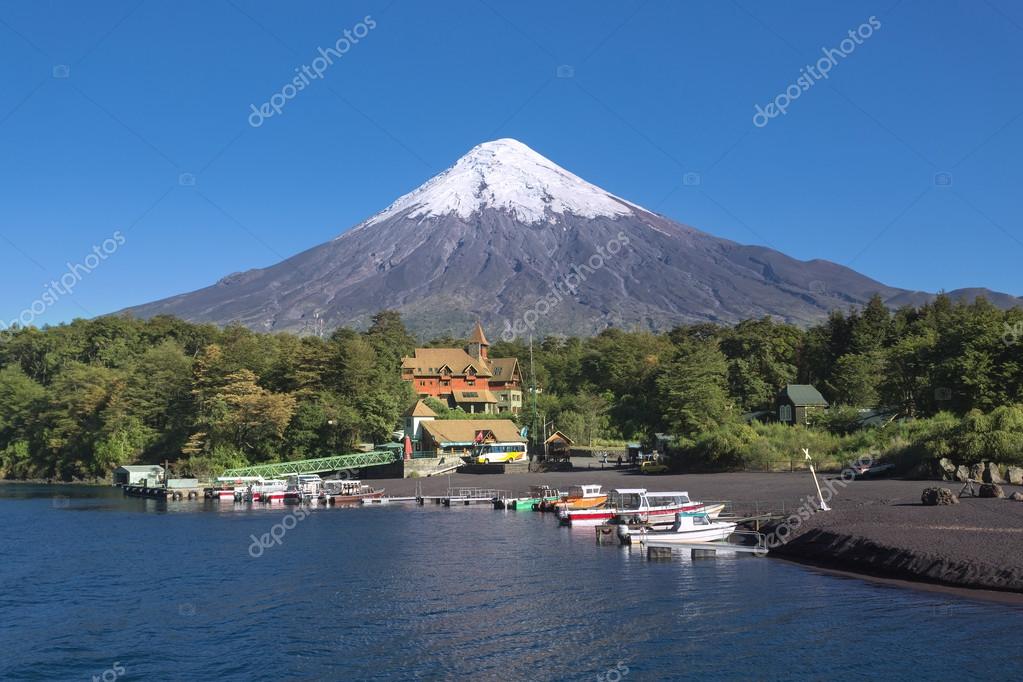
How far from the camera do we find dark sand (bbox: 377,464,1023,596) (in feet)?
86.9

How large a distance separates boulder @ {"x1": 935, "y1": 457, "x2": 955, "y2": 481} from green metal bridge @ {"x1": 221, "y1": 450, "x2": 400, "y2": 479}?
47.3m

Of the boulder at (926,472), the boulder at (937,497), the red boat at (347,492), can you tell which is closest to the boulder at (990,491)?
the boulder at (937,497)

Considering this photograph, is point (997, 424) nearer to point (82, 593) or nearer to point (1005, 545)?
point (1005, 545)

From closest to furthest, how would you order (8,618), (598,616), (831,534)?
(598,616)
(8,618)
(831,534)

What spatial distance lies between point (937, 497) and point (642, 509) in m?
12.6

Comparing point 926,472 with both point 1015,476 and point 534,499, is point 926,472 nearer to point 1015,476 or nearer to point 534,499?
point 1015,476

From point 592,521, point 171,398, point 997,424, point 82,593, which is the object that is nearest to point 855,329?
point 997,424

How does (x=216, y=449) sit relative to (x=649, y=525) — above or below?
above

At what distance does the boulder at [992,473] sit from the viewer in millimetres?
44594

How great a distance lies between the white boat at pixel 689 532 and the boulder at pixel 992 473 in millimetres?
16111

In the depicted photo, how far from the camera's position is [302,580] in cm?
3145

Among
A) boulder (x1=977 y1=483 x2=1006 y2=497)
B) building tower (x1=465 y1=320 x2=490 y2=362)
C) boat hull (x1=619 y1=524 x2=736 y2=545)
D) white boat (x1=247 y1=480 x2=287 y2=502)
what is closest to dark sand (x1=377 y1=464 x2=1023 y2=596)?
boulder (x1=977 y1=483 x2=1006 y2=497)

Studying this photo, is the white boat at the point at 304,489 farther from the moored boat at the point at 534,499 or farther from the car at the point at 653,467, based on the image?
the car at the point at 653,467

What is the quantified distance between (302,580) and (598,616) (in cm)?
1184
